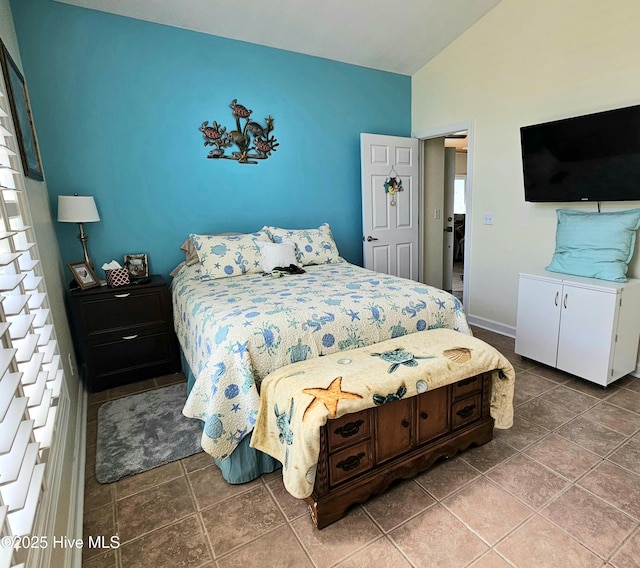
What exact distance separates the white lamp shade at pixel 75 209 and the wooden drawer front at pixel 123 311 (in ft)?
1.88

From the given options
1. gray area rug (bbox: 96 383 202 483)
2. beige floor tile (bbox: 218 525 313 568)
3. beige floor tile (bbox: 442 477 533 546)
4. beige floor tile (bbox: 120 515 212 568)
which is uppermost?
gray area rug (bbox: 96 383 202 483)

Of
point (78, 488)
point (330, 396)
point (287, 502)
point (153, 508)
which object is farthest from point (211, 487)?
point (330, 396)

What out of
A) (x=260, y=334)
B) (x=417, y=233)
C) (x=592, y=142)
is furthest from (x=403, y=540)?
(x=417, y=233)

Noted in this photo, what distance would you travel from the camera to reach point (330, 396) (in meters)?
1.52

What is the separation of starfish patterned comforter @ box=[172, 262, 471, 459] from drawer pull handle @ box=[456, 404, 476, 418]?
50cm

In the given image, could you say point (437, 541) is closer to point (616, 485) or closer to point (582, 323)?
point (616, 485)

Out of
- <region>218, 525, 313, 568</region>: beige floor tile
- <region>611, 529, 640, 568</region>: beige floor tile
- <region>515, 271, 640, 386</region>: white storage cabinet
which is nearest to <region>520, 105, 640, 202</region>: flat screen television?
<region>515, 271, 640, 386</region>: white storage cabinet

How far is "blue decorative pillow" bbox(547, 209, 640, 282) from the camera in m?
2.56

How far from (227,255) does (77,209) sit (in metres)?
1.09

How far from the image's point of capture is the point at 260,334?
5.94ft

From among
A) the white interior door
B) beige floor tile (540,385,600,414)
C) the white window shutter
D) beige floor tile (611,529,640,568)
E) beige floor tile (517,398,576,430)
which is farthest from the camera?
the white interior door

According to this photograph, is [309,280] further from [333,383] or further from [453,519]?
[453,519]

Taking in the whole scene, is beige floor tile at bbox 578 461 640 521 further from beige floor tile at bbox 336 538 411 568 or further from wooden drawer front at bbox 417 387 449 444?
beige floor tile at bbox 336 538 411 568

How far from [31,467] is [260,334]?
97 centimetres
